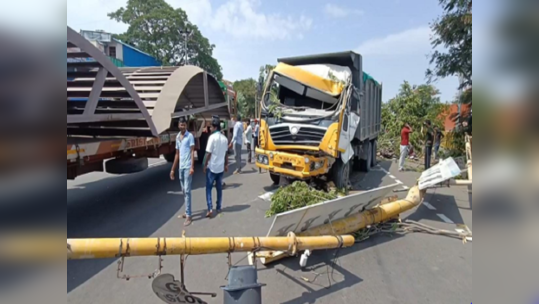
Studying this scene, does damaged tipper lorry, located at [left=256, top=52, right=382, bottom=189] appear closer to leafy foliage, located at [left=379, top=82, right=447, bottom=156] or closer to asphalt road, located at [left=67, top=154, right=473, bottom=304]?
asphalt road, located at [left=67, top=154, right=473, bottom=304]

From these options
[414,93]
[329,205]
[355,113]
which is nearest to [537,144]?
[329,205]

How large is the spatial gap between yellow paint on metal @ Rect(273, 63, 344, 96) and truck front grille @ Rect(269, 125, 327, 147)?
3.40 feet

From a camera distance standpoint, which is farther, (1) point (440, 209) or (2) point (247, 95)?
(2) point (247, 95)

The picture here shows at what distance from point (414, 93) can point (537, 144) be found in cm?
1584

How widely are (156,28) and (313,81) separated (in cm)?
3844

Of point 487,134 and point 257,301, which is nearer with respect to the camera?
point 487,134

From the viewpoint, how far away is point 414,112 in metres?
14.5

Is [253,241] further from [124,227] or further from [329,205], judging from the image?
[124,227]

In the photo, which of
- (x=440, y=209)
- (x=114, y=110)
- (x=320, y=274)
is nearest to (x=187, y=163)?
(x=114, y=110)

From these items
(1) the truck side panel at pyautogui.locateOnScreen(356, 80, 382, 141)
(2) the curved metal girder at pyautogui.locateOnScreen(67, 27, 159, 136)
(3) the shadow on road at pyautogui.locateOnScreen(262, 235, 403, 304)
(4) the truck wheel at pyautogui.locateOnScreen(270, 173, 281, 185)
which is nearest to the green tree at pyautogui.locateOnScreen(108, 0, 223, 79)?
(1) the truck side panel at pyautogui.locateOnScreen(356, 80, 382, 141)

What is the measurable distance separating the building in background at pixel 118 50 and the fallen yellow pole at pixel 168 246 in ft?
86.4

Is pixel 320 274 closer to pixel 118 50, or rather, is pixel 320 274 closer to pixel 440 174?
pixel 440 174

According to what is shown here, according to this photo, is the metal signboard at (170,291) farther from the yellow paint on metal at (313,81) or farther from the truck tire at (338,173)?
the yellow paint on metal at (313,81)

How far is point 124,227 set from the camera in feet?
17.0
